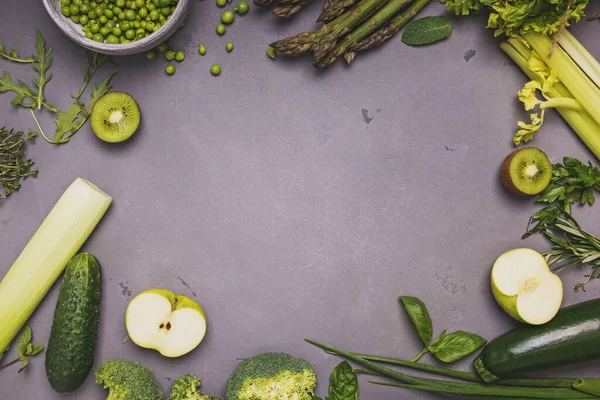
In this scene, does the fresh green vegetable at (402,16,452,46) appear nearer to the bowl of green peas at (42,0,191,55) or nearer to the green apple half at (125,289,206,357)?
the bowl of green peas at (42,0,191,55)

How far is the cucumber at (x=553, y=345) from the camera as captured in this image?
2021mm

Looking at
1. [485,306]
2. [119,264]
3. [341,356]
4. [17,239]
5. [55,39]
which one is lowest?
[485,306]

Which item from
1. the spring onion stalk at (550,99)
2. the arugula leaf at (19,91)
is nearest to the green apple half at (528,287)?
the spring onion stalk at (550,99)

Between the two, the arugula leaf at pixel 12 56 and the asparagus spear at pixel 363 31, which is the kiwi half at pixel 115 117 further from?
the asparagus spear at pixel 363 31

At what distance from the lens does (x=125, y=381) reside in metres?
2.08

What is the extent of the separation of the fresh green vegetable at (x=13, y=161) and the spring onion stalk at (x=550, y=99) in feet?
5.94

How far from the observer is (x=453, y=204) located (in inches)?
87.0

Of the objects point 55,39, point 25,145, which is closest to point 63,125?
point 25,145

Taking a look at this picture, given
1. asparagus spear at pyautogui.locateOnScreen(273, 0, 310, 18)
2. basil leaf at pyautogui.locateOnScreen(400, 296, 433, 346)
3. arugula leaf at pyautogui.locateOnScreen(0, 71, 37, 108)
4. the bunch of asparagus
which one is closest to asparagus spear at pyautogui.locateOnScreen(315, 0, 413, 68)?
the bunch of asparagus

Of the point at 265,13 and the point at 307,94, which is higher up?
the point at 265,13

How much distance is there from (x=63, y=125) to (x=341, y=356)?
1349 millimetres

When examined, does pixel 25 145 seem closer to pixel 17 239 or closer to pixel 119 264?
pixel 17 239

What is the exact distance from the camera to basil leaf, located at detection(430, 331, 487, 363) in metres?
2.13

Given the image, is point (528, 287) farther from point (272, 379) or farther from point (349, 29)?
point (349, 29)
